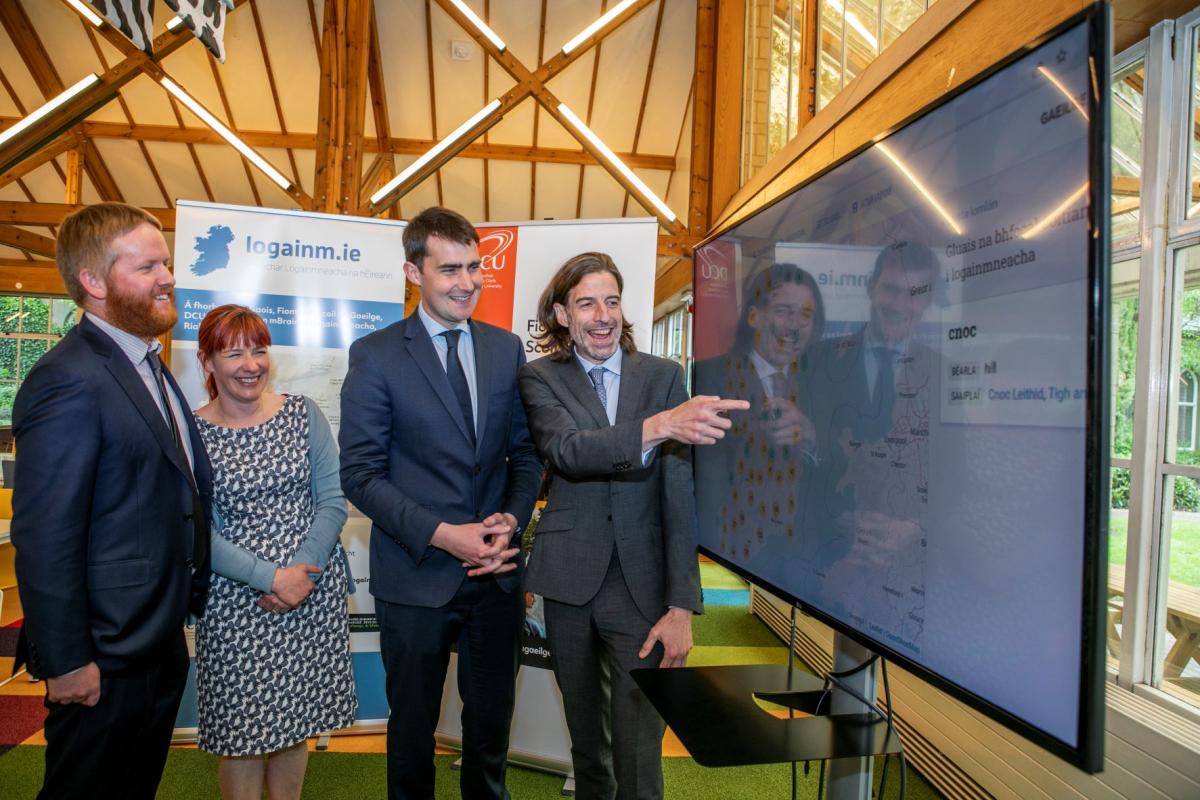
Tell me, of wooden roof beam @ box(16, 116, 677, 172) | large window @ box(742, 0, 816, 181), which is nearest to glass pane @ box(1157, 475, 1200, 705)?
large window @ box(742, 0, 816, 181)

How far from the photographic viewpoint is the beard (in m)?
1.66

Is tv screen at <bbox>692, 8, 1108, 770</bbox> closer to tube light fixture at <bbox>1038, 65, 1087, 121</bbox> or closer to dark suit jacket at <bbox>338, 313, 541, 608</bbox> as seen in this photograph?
tube light fixture at <bbox>1038, 65, 1087, 121</bbox>

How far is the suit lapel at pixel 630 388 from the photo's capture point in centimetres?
172

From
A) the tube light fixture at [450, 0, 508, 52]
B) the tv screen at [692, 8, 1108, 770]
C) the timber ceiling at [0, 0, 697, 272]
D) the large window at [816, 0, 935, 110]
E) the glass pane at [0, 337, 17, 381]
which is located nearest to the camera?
the tv screen at [692, 8, 1108, 770]

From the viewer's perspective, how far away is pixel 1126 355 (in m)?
2.11

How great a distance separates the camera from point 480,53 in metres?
8.95

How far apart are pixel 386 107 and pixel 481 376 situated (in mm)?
8863

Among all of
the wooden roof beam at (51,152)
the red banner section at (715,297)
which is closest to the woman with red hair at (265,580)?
the red banner section at (715,297)

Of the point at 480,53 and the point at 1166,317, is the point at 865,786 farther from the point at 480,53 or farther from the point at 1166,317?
the point at 480,53

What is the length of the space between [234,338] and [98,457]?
0.67m

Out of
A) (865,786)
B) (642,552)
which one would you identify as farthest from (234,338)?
(865,786)

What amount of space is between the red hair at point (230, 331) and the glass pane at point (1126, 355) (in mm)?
2495

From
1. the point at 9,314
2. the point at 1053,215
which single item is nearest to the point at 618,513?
the point at 1053,215

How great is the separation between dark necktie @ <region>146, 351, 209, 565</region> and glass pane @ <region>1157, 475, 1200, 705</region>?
8.26 ft
